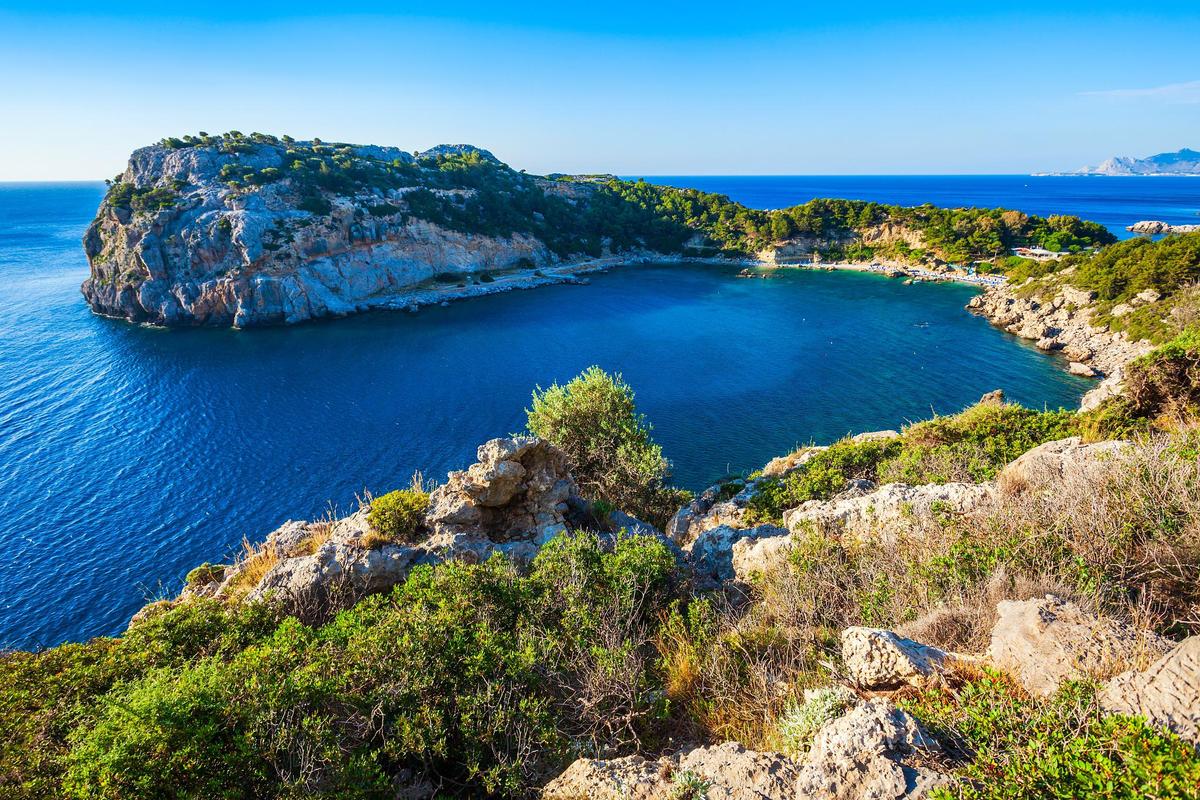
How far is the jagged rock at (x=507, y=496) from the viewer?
1287 cm

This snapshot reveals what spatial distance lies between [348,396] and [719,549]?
123 ft

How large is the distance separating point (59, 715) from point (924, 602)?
10279mm

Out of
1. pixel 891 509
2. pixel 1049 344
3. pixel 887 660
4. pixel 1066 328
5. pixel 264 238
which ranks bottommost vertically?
pixel 1049 344

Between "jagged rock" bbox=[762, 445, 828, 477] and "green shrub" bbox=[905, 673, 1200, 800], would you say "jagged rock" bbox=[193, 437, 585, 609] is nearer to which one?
"green shrub" bbox=[905, 673, 1200, 800]

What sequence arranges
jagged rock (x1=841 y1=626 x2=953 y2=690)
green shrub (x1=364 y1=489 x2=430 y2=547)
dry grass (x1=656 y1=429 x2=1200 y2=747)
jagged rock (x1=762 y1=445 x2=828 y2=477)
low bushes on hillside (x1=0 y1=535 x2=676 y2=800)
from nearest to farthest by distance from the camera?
low bushes on hillside (x1=0 y1=535 x2=676 y2=800), jagged rock (x1=841 y1=626 x2=953 y2=690), dry grass (x1=656 y1=429 x2=1200 y2=747), green shrub (x1=364 y1=489 x2=430 y2=547), jagged rock (x1=762 y1=445 x2=828 y2=477)

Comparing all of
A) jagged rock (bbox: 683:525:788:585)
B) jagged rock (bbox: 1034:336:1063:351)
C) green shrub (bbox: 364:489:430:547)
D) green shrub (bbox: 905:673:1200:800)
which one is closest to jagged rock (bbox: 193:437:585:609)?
green shrub (bbox: 364:489:430:547)

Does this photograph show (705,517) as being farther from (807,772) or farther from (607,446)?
(807,772)

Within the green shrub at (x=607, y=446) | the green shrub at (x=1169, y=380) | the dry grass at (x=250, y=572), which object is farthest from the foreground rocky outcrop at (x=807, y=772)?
the green shrub at (x=1169, y=380)

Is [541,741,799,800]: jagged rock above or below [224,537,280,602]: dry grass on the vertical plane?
above

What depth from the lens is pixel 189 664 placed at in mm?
6688

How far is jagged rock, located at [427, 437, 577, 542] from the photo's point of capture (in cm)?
1287

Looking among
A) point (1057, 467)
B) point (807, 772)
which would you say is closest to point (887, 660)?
point (807, 772)

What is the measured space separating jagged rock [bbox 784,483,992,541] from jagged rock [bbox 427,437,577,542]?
5.94 m

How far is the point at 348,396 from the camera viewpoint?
42.0 m
